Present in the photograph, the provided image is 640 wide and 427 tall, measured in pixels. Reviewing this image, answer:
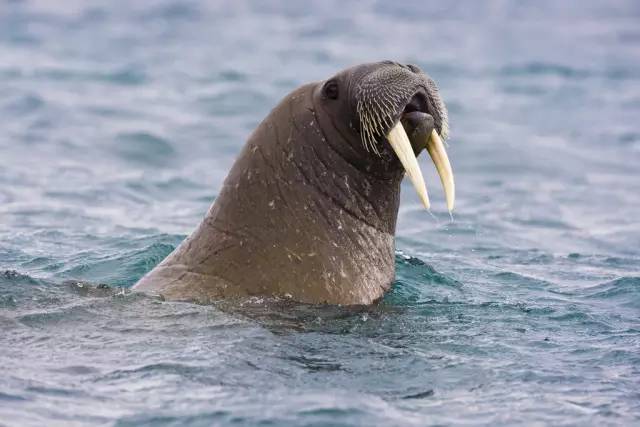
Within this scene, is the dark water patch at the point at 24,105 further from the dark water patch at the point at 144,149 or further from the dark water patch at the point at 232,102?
the dark water patch at the point at 232,102

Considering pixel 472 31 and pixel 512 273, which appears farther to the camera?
pixel 472 31

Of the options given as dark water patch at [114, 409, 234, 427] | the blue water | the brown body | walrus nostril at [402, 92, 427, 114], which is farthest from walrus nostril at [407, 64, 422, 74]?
dark water patch at [114, 409, 234, 427]

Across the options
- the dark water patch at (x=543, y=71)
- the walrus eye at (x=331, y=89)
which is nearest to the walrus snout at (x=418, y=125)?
the walrus eye at (x=331, y=89)

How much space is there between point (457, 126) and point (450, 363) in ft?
45.5

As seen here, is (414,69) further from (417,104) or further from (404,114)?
(404,114)

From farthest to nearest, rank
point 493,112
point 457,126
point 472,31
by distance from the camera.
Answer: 1. point 472,31
2. point 493,112
3. point 457,126

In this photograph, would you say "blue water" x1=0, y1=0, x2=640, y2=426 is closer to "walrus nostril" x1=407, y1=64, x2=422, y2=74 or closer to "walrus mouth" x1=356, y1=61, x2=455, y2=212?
"walrus mouth" x1=356, y1=61, x2=455, y2=212

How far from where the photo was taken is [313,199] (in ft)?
26.5

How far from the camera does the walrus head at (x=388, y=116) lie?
764 cm

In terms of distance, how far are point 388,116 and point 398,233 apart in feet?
19.9

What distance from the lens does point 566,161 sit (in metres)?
18.6

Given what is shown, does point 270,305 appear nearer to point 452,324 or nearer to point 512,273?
point 452,324

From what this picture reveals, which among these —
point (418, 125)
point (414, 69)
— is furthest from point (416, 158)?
point (414, 69)

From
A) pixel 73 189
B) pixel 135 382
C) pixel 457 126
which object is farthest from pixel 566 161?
pixel 135 382
